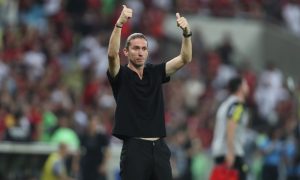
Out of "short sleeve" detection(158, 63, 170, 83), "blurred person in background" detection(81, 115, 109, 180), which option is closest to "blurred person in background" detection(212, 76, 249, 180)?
"short sleeve" detection(158, 63, 170, 83)

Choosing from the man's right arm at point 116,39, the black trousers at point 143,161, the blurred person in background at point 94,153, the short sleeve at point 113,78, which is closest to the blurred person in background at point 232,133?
the black trousers at point 143,161

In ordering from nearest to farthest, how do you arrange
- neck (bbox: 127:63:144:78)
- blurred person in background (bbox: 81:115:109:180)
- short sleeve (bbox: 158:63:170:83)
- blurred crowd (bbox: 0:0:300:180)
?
neck (bbox: 127:63:144:78) < short sleeve (bbox: 158:63:170:83) < blurred person in background (bbox: 81:115:109:180) < blurred crowd (bbox: 0:0:300:180)

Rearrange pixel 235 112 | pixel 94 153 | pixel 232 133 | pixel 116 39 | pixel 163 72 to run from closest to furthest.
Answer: pixel 116 39 → pixel 163 72 → pixel 232 133 → pixel 235 112 → pixel 94 153

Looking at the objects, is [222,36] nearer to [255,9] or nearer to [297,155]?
[255,9]

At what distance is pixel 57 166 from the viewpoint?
58.3ft

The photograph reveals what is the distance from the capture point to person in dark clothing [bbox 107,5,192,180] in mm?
10891

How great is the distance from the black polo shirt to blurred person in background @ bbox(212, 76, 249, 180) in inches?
125

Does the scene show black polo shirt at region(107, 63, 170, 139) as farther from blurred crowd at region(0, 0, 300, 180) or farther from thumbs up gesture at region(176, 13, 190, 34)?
blurred crowd at region(0, 0, 300, 180)

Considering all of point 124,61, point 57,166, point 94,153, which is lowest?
point 57,166

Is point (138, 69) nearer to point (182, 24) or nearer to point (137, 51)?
point (137, 51)

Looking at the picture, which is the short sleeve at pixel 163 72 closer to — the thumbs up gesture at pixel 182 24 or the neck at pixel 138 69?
the neck at pixel 138 69

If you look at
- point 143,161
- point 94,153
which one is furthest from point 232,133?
point 94,153

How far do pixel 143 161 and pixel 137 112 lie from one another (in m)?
0.50

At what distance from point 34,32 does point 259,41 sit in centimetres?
743
